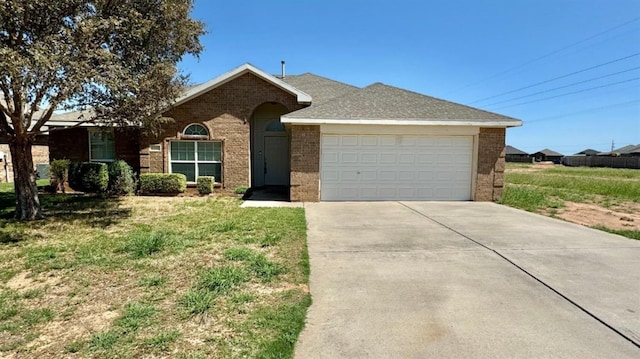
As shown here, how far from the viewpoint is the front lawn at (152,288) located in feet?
10.3

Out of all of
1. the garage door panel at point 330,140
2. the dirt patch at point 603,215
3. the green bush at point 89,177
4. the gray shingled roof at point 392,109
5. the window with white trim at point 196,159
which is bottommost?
the dirt patch at point 603,215

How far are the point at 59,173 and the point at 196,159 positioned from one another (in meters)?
5.40

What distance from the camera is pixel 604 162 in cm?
5322

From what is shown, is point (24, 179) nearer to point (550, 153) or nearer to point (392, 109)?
point (392, 109)

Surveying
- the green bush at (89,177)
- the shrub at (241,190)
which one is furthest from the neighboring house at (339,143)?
the green bush at (89,177)

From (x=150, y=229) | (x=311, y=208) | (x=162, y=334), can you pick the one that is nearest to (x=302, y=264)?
(x=162, y=334)

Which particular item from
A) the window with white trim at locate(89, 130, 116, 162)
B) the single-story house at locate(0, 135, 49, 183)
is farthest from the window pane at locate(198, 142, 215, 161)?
the single-story house at locate(0, 135, 49, 183)

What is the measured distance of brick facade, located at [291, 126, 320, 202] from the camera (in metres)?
11.8

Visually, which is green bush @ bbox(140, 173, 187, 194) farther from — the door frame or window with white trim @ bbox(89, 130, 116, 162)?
the door frame

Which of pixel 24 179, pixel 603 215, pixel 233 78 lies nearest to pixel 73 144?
pixel 24 179

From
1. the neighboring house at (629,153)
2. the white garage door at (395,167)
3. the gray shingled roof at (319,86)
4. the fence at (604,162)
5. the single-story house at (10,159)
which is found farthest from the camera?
the neighboring house at (629,153)

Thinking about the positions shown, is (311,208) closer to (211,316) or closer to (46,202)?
(211,316)

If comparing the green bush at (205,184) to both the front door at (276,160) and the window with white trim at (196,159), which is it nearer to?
the window with white trim at (196,159)

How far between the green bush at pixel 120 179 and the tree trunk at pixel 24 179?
4.46 metres
